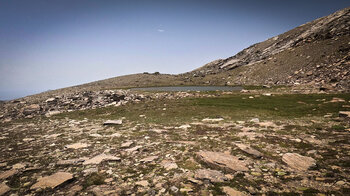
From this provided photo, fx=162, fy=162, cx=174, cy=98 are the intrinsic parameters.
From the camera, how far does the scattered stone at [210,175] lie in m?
5.89

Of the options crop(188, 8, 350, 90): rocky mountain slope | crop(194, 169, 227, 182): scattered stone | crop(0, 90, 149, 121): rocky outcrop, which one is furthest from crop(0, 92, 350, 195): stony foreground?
crop(188, 8, 350, 90): rocky mountain slope

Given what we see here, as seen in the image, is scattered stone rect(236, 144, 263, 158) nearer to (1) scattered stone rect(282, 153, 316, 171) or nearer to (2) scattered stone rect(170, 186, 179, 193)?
(1) scattered stone rect(282, 153, 316, 171)

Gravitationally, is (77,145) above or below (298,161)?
above

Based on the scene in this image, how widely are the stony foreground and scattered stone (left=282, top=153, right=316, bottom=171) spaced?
0.12 ft

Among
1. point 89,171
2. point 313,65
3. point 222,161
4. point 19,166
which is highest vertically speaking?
point 313,65

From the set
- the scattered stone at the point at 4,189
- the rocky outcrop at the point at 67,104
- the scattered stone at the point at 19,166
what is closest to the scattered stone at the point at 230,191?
the scattered stone at the point at 4,189

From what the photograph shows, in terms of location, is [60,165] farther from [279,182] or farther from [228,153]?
[279,182]

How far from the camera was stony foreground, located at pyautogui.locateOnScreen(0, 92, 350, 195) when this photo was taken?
5480 millimetres

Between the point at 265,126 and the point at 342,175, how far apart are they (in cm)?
745

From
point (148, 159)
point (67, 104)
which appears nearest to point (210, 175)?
point (148, 159)

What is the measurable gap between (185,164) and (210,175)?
4.30 feet

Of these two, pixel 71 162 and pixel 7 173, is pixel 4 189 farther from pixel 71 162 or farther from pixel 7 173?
pixel 71 162

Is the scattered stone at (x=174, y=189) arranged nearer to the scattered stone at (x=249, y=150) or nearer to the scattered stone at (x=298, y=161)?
the scattered stone at (x=249, y=150)

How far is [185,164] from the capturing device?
7.12 metres
